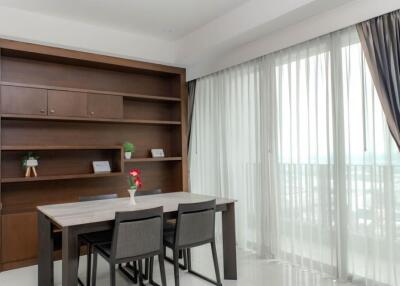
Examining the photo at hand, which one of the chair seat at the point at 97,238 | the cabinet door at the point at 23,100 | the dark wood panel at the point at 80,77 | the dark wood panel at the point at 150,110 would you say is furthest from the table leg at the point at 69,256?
the dark wood panel at the point at 150,110

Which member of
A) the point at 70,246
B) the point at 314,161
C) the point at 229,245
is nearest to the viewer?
the point at 70,246

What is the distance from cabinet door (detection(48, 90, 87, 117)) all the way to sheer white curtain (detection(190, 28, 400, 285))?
188 centimetres

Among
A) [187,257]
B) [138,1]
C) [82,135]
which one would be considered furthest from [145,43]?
[187,257]

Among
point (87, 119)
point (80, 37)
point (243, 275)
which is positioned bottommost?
point (243, 275)

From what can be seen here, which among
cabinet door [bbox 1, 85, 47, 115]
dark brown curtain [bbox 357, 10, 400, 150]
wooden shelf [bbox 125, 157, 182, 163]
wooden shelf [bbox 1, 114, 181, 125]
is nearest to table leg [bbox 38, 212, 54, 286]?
wooden shelf [bbox 1, 114, 181, 125]

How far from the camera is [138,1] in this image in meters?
3.45

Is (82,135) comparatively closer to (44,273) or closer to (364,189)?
(44,273)

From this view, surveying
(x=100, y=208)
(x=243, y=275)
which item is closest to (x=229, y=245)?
(x=243, y=275)

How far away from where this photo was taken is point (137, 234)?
258 cm

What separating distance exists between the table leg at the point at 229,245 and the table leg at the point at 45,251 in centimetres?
166

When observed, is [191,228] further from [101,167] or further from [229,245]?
[101,167]

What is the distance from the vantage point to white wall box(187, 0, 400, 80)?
8.92ft

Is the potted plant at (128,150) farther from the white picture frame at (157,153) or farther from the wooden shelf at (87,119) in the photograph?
the white picture frame at (157,153)

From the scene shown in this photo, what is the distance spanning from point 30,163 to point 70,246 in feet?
6.30
